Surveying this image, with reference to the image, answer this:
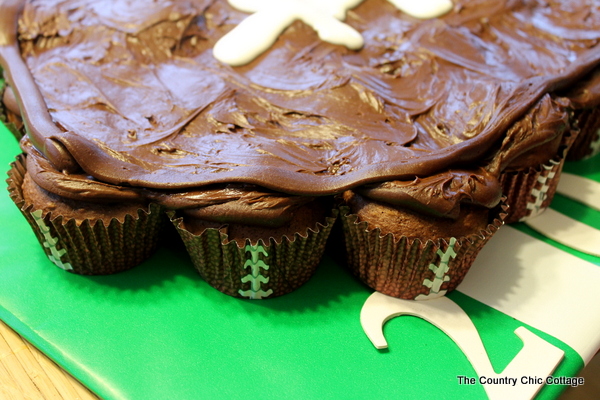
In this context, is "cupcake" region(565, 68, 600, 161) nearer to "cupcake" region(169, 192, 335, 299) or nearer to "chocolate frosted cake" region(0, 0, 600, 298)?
"chocolate frosted cake" region(0, 0, 600, 298)

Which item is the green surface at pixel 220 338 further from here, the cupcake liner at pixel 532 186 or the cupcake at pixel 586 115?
the cupcake at pixel 586 115

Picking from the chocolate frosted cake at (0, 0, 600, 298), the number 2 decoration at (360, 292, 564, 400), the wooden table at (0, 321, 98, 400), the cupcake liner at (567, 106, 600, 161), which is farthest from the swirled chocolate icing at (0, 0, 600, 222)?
the wooden table at (0, 321, 98, 400)

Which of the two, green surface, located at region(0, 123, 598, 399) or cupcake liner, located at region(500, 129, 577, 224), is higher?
cupcake liner, located at region(500, 129, 577, 224)

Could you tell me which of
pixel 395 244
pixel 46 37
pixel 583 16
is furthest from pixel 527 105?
pixel 46 37

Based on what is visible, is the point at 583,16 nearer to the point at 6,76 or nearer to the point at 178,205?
the point at 178,205

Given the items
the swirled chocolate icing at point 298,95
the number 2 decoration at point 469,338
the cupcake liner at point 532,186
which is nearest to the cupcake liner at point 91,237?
the swirled chocolate icing at point 298,95

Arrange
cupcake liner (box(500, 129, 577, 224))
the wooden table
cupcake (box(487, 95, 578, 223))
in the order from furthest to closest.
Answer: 1. cupcake liner (box(500, 129, 577, 224))
2. cupcake (box(487, 95, 578, 223))
3. the wooden table
